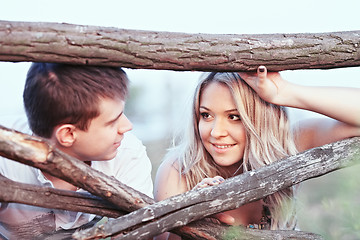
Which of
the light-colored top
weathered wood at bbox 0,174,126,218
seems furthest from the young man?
weathered wood at bbox 0,174,126,218

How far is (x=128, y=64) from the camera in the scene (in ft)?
7.15

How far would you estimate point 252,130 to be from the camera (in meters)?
2.83

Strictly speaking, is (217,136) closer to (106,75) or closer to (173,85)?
(106,75)

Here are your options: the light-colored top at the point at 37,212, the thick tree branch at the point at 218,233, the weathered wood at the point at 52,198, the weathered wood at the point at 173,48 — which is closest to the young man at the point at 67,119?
the light-colored top at the point at 37,212

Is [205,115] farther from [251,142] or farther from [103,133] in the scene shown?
[103,133]

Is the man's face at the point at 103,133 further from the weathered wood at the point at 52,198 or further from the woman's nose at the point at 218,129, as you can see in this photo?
the woman's nose at the point at 218,129

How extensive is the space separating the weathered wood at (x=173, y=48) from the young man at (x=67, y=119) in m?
0.17

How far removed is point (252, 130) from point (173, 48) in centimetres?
83

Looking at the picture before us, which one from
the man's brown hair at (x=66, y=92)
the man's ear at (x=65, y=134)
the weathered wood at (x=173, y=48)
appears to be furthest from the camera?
the man's ear at (x=65, y=134)

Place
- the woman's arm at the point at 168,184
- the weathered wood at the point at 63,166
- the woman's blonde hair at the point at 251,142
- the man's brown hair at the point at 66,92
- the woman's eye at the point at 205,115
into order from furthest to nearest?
the woman's arm at the point at 168,184 → the woman's eye at the point at 205,115 → the woman's blonde hair at the point at 251,142 → the man's brown hair at the point at 66,92 → the weathered wood at the point at 63,166

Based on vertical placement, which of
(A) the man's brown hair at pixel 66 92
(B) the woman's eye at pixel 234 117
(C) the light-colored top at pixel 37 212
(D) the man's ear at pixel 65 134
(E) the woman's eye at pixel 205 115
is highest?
(E) the woman's eye at pixel 205 115

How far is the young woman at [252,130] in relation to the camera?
8.49ft

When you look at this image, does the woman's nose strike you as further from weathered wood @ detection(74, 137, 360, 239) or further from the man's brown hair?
the man's brown hair

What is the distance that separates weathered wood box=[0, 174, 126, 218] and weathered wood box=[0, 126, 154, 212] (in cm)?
11
